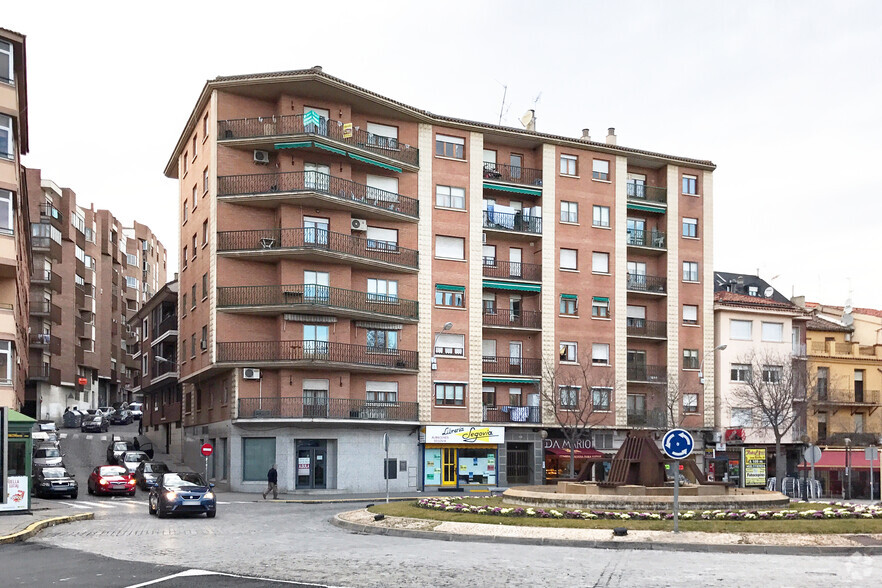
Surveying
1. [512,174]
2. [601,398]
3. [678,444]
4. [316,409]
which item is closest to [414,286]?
[316,409]

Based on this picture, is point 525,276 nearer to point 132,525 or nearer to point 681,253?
point 681,253

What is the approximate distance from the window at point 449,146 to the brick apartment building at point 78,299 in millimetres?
40511

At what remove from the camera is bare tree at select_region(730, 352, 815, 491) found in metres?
58.0

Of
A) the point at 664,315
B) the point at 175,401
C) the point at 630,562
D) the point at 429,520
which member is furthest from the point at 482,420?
the point at 630,562

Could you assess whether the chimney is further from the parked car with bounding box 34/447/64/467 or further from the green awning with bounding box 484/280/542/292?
the parked car with bounding box 34/447/64/467

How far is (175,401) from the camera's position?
6469 cm

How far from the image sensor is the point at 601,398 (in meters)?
55.8

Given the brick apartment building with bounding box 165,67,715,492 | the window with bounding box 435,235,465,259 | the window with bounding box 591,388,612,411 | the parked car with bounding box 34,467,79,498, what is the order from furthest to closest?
the window with bounding box 591,388,612,411
the window with bounding box 435,235,465,259
the brick apartment building with bounding box 165,67,715,492
the parked car with bounding box 34,467,79,498

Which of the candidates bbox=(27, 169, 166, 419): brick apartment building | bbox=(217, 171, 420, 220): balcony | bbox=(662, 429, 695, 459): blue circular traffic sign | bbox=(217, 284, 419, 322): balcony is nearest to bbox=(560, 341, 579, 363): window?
bbox=(217, 284, 419, 322): balcony

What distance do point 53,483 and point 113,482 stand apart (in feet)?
9.71

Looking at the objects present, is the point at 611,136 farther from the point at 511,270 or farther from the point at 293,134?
the point at 293,134

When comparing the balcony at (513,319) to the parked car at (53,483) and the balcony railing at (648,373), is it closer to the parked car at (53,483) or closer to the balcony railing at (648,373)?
the balcony railing at (648,373)

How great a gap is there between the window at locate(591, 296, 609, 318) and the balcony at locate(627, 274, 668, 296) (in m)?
1.81

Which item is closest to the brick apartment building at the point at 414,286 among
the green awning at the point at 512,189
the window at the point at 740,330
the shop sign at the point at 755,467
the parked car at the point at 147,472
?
the green awning at the point at 512,189
